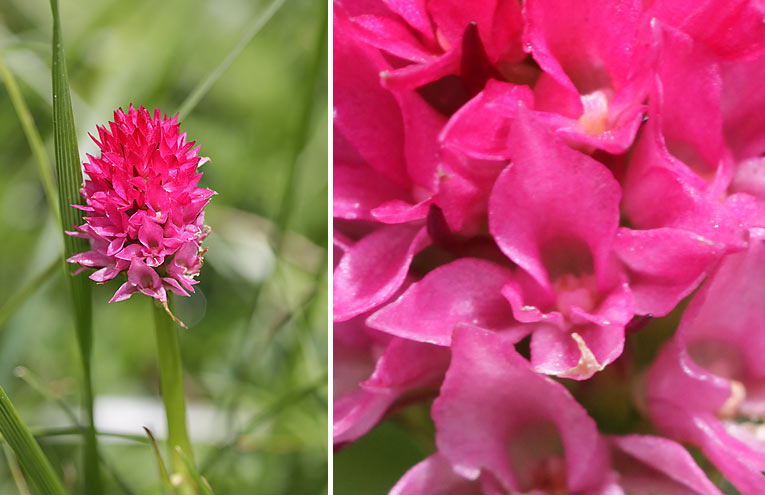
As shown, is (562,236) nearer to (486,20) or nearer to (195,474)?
(486,20)

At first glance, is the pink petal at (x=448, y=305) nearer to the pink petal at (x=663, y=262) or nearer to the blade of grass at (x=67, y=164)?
the pink petal at (x=663, y=262)

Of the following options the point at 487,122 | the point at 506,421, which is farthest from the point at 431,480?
the point at 487,122

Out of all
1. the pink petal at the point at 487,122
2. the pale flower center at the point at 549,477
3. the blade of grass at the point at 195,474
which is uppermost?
the pink petal at the point at 487,122

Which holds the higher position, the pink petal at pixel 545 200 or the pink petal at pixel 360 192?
the pink petal at pixel 360 192

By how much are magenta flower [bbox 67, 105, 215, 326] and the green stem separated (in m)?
0.03

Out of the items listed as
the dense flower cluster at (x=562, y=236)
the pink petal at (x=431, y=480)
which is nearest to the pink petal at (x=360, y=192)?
the dense flower cluster at (x=562, y=236)

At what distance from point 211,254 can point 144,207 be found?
0.39 meters

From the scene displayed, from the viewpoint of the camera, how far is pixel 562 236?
352 mm

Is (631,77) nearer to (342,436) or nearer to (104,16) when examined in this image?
(342,436)

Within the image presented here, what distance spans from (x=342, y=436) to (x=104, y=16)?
0.51m

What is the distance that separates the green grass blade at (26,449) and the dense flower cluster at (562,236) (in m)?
0.14

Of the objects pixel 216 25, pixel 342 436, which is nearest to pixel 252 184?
pixel 216 25

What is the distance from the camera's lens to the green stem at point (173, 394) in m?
0.41

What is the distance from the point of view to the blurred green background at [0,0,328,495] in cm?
61
